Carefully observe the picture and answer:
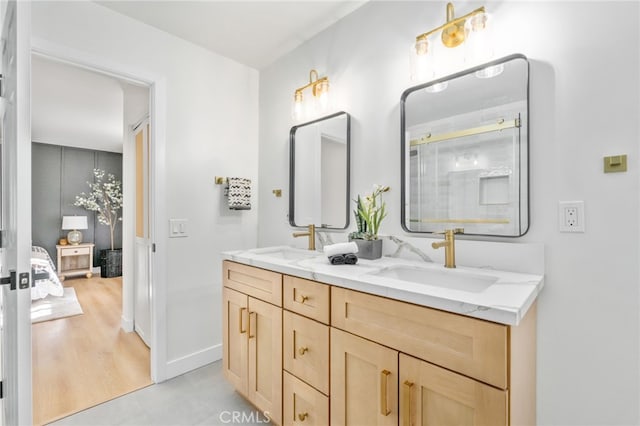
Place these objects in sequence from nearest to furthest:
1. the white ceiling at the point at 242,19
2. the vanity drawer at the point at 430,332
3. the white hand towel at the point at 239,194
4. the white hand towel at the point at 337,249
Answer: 1. the vanity drawer at the point at 430,332
2. the white hand towel at the point at 337,249
3. the white ceiling at the point at 242,19
4. the white hand towel at the point at 239,194

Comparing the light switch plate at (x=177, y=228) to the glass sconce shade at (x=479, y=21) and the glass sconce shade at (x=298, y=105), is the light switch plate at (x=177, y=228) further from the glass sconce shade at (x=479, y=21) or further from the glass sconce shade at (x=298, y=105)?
the glass sconce shade at (x=479, y=21)

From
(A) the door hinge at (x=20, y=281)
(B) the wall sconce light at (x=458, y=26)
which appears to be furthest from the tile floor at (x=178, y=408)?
(B) the wall sconce light at (x=458, y=26)

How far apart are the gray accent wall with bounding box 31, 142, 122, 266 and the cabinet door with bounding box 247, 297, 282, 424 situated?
212 inches

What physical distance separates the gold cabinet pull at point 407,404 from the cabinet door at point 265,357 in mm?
675

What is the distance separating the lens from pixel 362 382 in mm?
1199

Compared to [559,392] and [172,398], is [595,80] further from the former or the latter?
[172,398]

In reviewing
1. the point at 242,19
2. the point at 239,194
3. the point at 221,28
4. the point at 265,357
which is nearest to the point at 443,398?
the point at 265,357

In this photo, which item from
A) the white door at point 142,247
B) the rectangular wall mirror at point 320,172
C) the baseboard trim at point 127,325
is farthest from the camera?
the baseboard trim at point 127,325

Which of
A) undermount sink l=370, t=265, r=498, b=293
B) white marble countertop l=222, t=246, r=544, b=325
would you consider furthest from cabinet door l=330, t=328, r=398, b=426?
undermount sink l=370, t=265, r=498, b=293

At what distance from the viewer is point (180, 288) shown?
2.28 meters

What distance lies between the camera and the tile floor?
5.76 ft

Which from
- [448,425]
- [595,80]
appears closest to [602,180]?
[595,80]

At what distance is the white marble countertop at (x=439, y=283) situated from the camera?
0.90 meters

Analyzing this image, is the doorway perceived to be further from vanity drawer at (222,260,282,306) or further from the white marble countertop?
the white marble countertop
